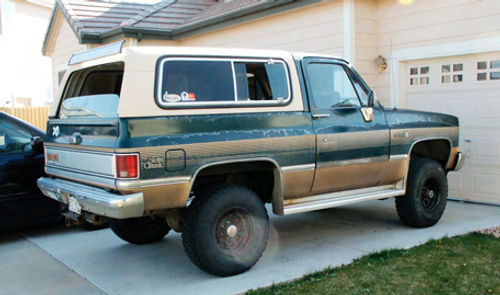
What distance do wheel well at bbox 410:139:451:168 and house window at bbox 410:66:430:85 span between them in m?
2.06

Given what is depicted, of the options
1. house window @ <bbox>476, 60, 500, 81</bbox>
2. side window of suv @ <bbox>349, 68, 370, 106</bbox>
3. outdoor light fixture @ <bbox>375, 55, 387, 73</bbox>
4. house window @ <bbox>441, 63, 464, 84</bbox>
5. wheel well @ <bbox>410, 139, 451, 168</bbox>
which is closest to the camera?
side window of suv @ <bbox>349, 68, 370, 106</bbox>

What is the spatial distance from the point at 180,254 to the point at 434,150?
3621mm

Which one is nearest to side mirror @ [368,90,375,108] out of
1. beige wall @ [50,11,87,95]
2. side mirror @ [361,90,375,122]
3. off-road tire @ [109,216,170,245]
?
side mirror @ [361,90,375,122]

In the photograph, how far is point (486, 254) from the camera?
18.0 feet

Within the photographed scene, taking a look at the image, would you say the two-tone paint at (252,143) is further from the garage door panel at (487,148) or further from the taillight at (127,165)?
the garage door panel at (487,148)

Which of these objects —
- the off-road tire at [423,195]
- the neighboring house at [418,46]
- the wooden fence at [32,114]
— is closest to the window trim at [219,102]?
the off-road tire at [423,195]

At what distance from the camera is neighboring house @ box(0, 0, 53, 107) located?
21.6 meters

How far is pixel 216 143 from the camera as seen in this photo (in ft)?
15.6

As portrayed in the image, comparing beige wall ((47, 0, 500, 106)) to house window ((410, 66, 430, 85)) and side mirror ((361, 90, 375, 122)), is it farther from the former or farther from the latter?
side mirror ((361, 90, 375, 122))

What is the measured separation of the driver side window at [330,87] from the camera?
5.66 metres

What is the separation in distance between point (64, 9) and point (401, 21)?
9.37 meters

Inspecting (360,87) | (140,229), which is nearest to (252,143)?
(360,87)

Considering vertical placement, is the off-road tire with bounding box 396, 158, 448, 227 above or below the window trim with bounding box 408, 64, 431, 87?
below

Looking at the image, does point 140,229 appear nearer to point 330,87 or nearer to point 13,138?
point 13,138
